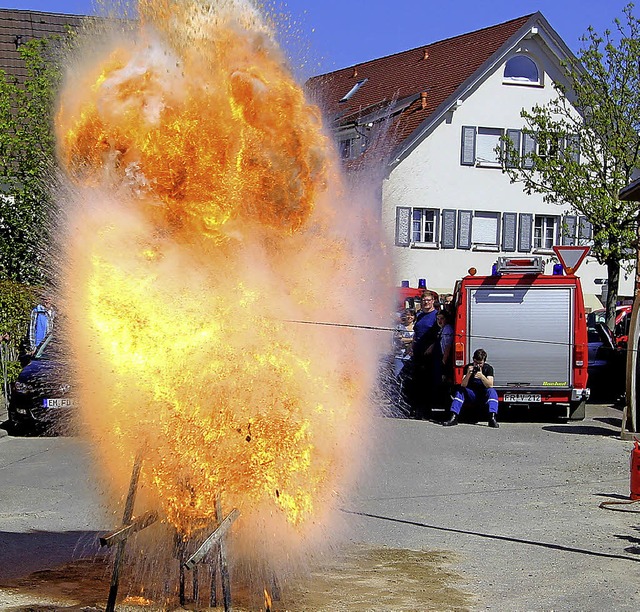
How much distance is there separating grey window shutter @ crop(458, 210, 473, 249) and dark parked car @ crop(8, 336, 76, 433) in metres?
27.0

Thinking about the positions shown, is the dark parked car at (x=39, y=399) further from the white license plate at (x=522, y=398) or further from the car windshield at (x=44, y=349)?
the white license plate at (x=522, y=398)

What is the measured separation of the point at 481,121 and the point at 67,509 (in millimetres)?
33467

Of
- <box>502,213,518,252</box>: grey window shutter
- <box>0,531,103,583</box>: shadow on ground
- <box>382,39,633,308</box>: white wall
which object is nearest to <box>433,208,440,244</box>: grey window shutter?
<box>382,39,633,308</box>: white wall

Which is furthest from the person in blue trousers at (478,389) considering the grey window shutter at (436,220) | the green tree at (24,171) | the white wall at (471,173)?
the grey window shutter at (436,220)

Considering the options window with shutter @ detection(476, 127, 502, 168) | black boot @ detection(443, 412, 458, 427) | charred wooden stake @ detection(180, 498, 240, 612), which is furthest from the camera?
window with shutter @ detection(476, 127, 502, 168)

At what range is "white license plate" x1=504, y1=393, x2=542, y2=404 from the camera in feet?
62.2

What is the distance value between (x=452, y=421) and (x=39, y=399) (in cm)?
693

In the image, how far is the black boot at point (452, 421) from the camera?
712 inches

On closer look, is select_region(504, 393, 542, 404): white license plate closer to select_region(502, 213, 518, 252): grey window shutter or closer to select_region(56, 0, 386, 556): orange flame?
select_region(56, 0, 386, 556): orange flame

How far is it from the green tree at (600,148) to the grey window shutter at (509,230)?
10501 mm

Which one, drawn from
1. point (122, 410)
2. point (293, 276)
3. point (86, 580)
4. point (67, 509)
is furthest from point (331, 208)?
point (67, 509)

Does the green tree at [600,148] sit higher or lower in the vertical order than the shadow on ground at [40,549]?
higher

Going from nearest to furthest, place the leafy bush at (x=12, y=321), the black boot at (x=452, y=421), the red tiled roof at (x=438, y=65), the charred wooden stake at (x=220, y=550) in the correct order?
the charred wooden stake at (x=220, y=550)
the black boot at (x=452, y=421)
the leafy bush at (x=12, y=321)
the red tiled roof at (x=438, y=65)

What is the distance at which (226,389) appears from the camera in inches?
260
